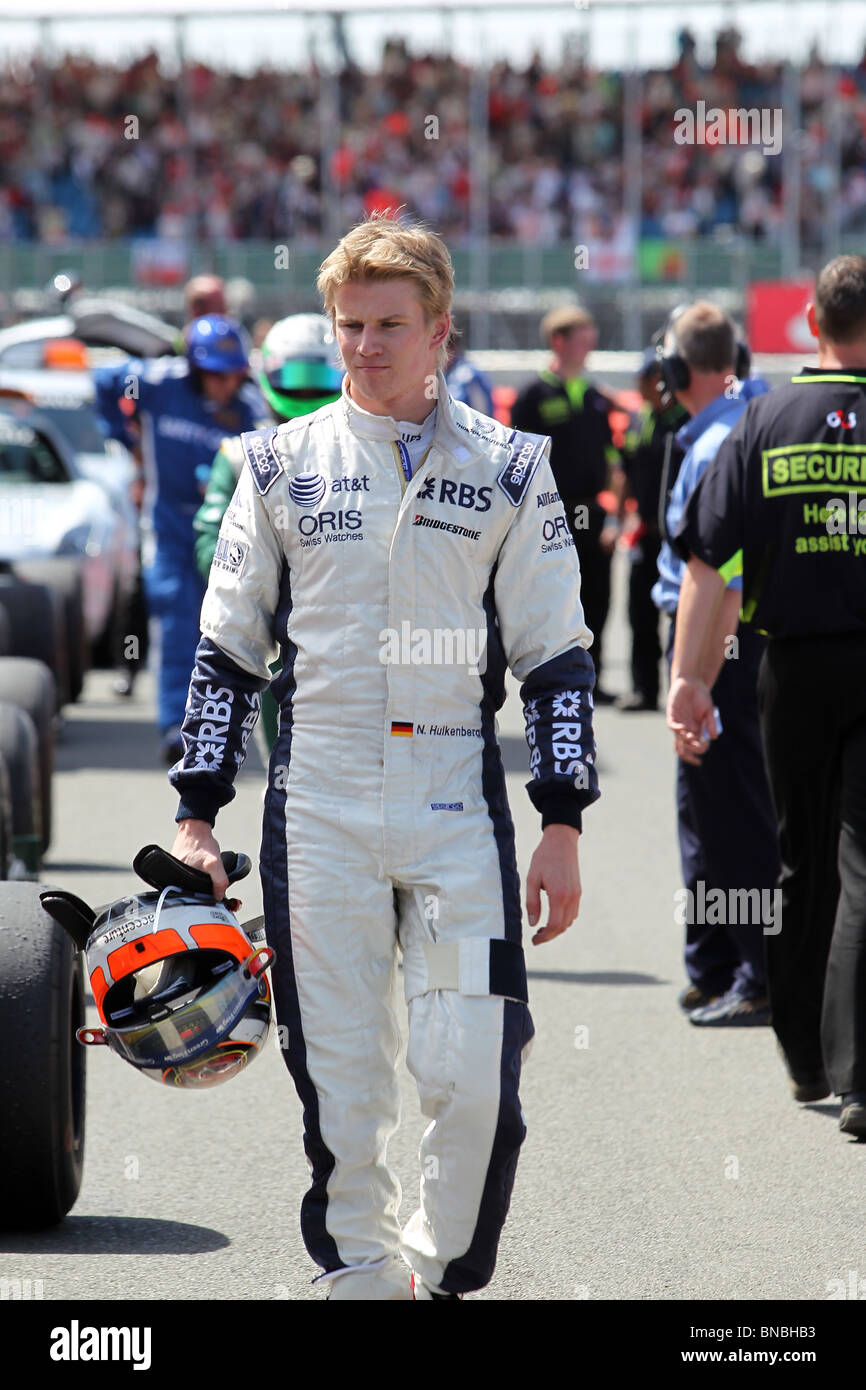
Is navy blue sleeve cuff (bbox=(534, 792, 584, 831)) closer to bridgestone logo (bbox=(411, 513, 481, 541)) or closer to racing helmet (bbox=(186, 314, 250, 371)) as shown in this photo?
bridgestone logo (bbox=(411, 513, 481, 541))

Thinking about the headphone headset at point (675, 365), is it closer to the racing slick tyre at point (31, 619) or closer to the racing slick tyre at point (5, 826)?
the racing slick tyre at point (5, 826)

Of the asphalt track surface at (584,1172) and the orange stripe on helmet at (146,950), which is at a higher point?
the orange stripe on helmet at (146,950)

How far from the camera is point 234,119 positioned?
35.9 meters

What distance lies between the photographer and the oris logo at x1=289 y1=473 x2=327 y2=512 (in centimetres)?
362

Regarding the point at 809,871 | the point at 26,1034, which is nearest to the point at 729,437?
the point at 809,871

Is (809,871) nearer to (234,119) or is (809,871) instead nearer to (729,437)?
(729,437)

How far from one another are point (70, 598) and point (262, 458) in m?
7.87

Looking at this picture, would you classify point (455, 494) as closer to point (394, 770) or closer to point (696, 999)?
point (394, 770)

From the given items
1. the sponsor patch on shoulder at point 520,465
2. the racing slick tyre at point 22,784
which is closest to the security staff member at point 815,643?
the sponsor patch on shoulder at point 520,465

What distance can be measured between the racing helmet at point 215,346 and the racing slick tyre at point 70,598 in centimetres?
242

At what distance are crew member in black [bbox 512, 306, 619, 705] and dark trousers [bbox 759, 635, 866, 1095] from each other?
7.01 metres

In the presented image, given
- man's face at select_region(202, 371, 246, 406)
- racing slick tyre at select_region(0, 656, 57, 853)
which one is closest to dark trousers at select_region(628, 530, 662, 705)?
man's face at select_region(202, 371, 246, 406)

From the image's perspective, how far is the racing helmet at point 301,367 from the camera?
255 inches

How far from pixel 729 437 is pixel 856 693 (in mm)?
732
